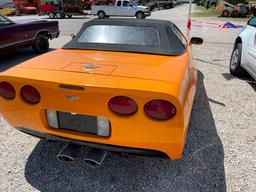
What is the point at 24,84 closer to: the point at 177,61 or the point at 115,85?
the point at 115,85

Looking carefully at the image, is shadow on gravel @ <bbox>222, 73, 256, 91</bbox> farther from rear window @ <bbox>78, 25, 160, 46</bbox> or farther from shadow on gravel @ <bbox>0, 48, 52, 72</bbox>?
shadow on gravel @ <bbox>0, 48, 52, 72</bbox>

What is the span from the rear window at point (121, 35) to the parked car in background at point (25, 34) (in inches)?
156

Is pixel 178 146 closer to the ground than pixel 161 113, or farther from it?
closer to the ground

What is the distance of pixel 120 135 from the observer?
214 cm

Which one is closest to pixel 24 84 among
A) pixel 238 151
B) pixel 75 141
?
pixel 75 141

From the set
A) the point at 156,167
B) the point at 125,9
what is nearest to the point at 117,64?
the point at 156,167

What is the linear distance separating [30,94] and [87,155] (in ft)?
2.51

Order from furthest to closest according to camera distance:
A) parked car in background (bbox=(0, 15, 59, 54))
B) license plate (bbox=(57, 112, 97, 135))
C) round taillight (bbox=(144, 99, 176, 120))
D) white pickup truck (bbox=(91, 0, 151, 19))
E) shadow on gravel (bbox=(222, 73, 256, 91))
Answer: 1. white pickup truck (bbox=(91, 0, 151, 19))
2. parked car in background (bbox=(0, 15, 59, 54))
3. shadow on gravel (bbox=(222, 73, 256, 91))
4. license plate (bbox=(57, 112, 97, 135))
5. round taillight (bbox=(144, 99, 176, 120))

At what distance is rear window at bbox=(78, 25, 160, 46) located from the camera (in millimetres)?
3201

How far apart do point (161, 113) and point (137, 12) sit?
72.9ft

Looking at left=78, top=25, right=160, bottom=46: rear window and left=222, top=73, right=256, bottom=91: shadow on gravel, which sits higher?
left=78, top=25, right=160, bottom=46: rear window

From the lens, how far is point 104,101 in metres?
2.08

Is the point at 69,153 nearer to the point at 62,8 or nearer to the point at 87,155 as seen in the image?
the point at 87,155

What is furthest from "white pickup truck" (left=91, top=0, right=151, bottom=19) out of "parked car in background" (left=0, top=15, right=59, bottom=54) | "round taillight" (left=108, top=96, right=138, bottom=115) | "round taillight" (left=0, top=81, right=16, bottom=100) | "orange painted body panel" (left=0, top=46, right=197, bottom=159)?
"round taillight" (left=108, top=96, right=138, bottom=115)
